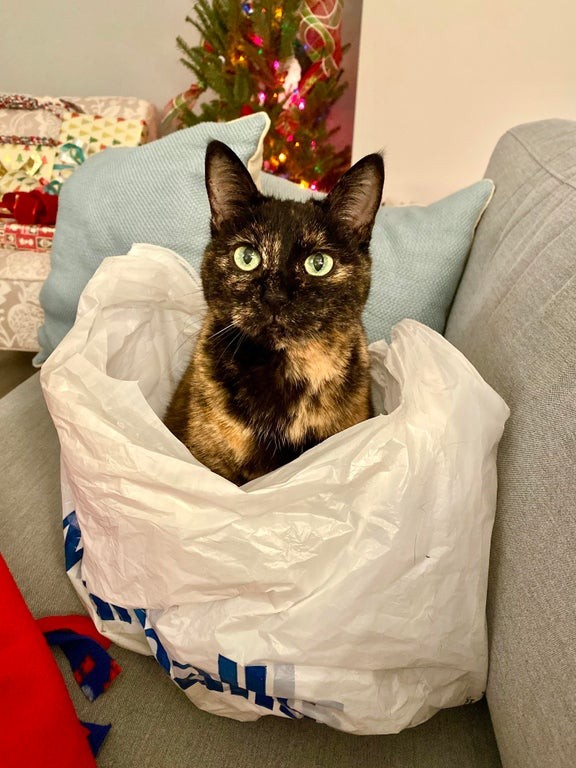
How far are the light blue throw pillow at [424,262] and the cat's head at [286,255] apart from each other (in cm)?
23

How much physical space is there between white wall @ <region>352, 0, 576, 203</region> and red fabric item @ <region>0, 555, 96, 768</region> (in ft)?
5.00

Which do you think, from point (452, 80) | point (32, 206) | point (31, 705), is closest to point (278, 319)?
point (31, 705)

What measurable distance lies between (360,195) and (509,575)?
512 millimetres

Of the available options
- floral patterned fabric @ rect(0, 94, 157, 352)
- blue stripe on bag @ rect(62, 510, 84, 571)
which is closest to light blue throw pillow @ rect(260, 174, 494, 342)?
blue stripe on bag @ rect(62, 510, 84, 571)

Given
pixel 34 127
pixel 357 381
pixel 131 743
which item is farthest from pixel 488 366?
pixel 34 127

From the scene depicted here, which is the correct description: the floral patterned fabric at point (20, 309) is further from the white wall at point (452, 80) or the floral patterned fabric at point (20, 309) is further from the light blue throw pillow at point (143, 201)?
the white wall at point (452, 80)

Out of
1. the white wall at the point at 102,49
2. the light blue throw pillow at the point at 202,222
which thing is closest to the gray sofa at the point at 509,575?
the light blue throw pillow at the point at 202,222

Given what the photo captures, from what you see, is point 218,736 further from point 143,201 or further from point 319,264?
point 143,201

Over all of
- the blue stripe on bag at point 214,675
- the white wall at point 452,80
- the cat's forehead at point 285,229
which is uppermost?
the white wall at point 452,80

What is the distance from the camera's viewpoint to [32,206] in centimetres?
207

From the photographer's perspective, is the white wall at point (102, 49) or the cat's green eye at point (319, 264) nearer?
the cat's green eye at point (319, 264)

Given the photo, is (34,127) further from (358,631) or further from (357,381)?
(358,631)

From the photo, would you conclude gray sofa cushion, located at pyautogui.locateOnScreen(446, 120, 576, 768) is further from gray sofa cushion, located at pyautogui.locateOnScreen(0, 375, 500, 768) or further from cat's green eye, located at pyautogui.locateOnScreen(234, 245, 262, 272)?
cat's green eye, located at pyautogui.locateOnScreen(234, 245, 262, 272)

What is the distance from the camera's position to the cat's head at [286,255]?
0.62 meters
